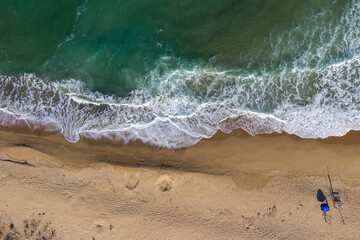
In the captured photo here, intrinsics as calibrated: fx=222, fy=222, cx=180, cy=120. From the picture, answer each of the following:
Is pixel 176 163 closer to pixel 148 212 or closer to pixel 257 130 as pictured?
pixel 148 212

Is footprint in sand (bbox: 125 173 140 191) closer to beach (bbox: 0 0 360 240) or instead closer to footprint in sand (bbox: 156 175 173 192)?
beach (bbox: 0 0 360 240)

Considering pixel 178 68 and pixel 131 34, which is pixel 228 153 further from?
pixel 131 34

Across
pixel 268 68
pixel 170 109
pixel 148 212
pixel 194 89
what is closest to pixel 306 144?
pixel 268 68

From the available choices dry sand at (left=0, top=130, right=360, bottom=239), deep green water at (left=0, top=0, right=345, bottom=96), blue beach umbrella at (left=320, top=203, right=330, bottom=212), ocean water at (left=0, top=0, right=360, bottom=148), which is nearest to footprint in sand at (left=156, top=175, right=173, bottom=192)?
dry sand at (left=0, top=130, right=360, bottom=239)

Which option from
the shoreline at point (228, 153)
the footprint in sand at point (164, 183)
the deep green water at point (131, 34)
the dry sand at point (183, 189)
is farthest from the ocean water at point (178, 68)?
the footprint in sand at point (164, 183)

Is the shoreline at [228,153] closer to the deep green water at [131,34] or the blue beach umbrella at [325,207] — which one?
the blue beach umbrella at [325,207]
